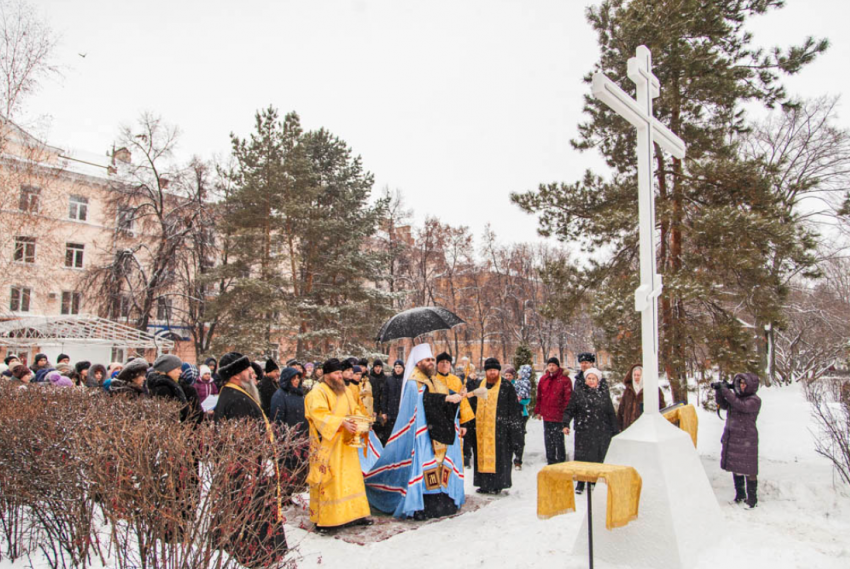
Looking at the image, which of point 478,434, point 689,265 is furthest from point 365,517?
point 689,265

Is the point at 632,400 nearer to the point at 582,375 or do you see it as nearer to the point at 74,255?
the point at 582,375

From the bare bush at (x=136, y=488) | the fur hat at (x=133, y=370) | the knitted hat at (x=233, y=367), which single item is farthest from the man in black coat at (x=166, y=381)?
the bare bush at (x=136, y=488)

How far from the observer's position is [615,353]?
33.4 feet

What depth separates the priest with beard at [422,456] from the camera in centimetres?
677

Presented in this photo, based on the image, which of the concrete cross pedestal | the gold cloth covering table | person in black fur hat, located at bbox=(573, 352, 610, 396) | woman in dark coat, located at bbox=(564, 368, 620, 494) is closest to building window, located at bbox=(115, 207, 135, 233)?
person in black fur hat, located at bbox=(573, 352, 610, 396)

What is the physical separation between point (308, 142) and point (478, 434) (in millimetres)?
18447

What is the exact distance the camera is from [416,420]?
691 centimetres

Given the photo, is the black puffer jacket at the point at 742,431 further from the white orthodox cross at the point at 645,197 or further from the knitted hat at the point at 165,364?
the knitted hat at the point at 165,364

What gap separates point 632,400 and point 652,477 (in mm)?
3680

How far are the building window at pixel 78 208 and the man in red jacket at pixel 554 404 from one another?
33589 millimetres

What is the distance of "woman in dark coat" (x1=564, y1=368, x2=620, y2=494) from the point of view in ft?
26.3

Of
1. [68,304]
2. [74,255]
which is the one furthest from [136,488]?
[74,255]

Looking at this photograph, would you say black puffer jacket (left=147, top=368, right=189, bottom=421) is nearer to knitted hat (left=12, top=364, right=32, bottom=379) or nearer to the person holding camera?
knitted hat (left=12, top=364, right=32, bottom=379)

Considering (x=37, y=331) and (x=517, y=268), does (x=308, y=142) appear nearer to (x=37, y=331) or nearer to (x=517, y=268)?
(x=37, y=331)
